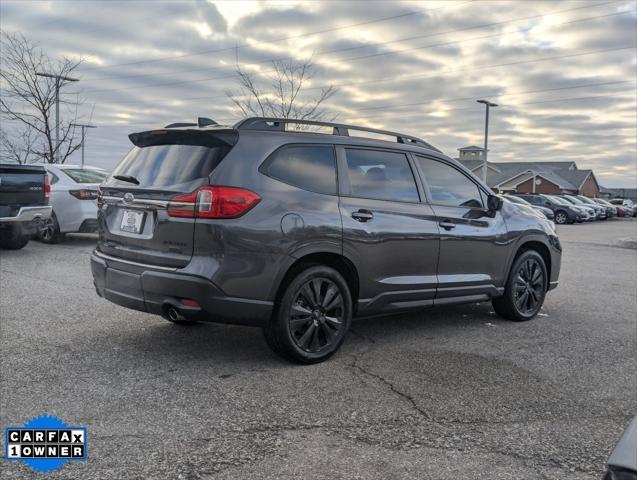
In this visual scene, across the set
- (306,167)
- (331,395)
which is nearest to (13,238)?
(306,167)

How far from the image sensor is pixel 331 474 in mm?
2926

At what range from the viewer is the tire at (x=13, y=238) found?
9984 mm

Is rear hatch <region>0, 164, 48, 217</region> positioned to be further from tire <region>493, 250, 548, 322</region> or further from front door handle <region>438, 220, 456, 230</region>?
tire <region>493, 250, 548, 322</region>

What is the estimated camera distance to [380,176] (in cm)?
513

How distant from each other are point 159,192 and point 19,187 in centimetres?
666

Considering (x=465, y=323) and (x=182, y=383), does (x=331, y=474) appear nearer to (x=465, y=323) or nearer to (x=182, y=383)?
(x=182, y=383)

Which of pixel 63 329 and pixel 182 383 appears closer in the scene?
pixel 182 383

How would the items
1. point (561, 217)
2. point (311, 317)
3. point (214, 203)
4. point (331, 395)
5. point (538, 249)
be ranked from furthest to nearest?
point (561, 217) < point (538, 249) < point (311, 317) < point (214, 203) < point (331, 395)

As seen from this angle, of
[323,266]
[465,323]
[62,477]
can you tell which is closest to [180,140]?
[323,266]

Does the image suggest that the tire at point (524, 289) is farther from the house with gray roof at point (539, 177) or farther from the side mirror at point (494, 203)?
the house with gray roof at point (539, 177)

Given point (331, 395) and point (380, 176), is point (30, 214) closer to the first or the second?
point (380, 176)

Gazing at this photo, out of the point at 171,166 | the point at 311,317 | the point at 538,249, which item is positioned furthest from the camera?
the point at 538,249

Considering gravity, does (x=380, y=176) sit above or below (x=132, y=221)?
above

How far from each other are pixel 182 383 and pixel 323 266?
1320 millimetres
